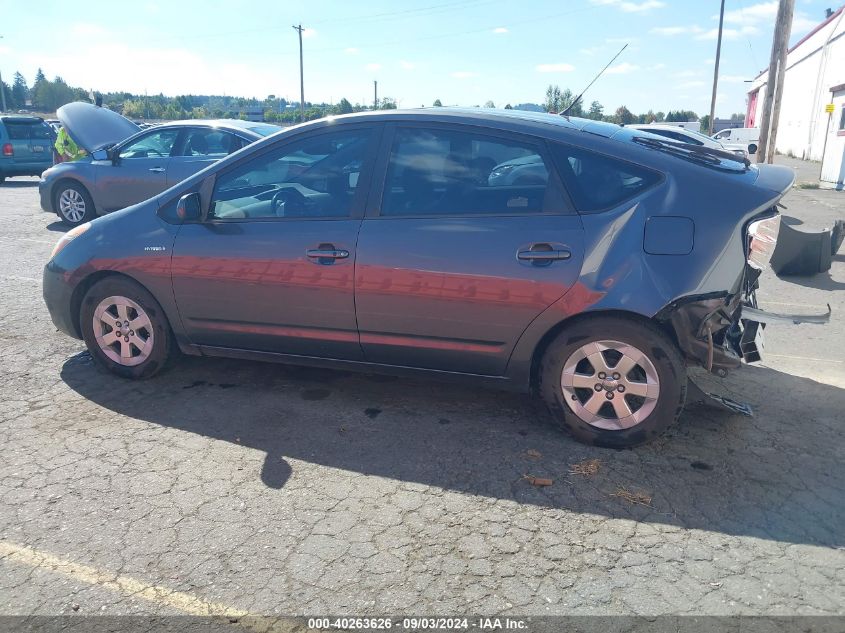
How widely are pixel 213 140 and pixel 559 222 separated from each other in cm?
746

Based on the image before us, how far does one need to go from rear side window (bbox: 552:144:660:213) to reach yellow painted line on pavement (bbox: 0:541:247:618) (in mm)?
2609

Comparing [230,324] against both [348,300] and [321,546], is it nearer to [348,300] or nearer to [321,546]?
[348,300]

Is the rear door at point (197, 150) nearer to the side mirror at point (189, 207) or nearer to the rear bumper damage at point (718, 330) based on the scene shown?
the side mirror at point (189, 207)

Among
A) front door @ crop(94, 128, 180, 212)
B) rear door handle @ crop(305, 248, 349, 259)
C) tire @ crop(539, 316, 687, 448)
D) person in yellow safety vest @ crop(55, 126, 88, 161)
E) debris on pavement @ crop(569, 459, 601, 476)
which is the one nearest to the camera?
debris on pavement @ crop(569, 459, 601, 476)

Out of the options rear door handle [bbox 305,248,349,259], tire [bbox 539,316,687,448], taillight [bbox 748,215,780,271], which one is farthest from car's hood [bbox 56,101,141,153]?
taillight [bbox 748,215,780,271]

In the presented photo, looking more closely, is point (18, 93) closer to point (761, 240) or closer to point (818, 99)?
point (818, 99)

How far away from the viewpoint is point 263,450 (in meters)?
3.73

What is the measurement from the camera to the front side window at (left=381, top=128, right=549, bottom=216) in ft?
12.5

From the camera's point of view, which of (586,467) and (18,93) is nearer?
(586,467)

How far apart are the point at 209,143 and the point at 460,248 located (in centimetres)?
722

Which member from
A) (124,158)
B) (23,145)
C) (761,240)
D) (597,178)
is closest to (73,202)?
(124,158)

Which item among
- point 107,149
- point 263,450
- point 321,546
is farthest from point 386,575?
point 107,149

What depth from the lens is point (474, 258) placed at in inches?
147

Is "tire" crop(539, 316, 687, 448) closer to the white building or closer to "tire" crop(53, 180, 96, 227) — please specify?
"tire" crop(53, 180, 96, 227)
